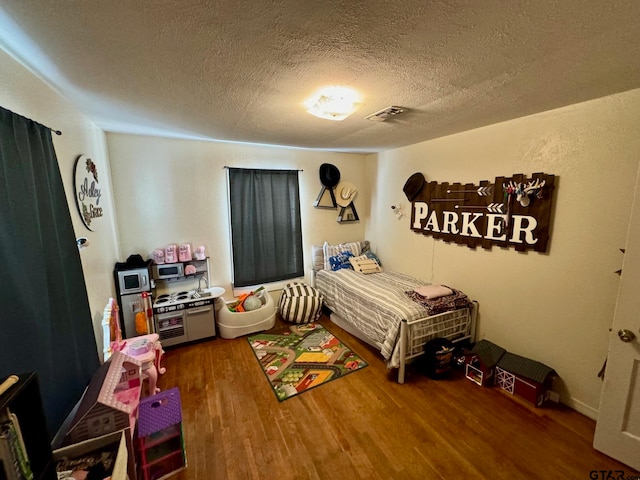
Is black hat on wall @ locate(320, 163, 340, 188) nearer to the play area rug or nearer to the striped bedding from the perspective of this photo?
the striped bedding

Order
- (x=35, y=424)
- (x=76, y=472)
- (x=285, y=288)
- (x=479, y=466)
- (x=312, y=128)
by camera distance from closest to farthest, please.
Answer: (x=35, y=424) < (x=76, y=472) < (x=479, y=466) < (x=312, y=128) < (x=285, y=288)

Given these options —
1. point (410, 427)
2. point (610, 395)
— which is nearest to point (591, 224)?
point (610, 395)

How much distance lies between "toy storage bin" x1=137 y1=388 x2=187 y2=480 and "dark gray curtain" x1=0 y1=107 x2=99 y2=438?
1.24 feet

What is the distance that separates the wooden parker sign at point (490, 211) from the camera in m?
2.09

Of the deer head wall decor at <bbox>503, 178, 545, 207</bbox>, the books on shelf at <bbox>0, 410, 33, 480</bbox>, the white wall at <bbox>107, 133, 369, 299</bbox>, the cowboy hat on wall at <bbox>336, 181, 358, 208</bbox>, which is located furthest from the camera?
the cowboy hat on wall at <bbox>336, 181, 358, 208</bbox>

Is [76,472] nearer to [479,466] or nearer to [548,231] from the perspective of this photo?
[479,466]

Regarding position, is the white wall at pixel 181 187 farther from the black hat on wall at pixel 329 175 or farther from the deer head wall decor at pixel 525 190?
the deer head wall decor at pixel 525 190

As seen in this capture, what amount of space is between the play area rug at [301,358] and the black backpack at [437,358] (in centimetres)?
58

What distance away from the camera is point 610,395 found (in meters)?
1.63

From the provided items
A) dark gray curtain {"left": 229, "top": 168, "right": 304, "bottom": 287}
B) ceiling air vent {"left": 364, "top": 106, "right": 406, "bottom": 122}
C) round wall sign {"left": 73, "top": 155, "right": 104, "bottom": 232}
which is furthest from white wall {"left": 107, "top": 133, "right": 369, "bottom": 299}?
ceiling air vent {"left": 364, "top": 106, "right": 406, "bottom": 122}

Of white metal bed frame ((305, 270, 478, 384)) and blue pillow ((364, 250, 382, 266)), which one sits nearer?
white metal bed frame ((305, 270, 478, 384))

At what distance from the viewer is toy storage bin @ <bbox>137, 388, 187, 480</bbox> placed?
1476 mm

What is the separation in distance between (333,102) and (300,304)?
247 cm

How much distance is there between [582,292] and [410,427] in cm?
161
